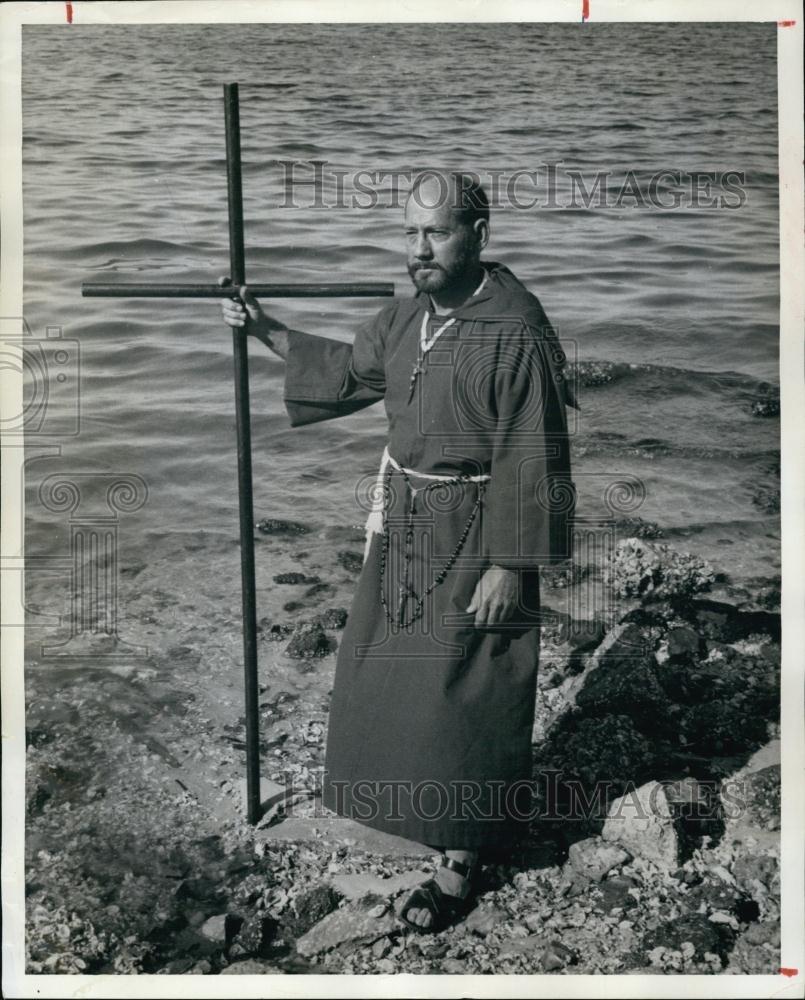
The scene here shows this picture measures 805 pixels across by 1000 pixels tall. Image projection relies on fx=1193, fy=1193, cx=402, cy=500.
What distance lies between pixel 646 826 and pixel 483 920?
1.69 ft

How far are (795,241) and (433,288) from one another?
3.69 ft

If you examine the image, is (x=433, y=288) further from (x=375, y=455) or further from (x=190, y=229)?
(x=190, y=229)

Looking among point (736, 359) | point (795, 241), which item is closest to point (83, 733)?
point (736, 359)

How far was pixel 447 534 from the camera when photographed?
311 centimetres

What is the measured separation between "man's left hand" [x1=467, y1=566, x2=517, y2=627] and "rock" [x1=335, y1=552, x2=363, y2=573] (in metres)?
0.71

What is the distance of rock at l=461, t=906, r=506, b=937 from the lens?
3.18 m

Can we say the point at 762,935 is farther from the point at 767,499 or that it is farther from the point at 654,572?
the point at 767,499

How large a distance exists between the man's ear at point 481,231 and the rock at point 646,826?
5.14 feet

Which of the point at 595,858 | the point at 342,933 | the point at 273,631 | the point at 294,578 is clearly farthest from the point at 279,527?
the point at 595,858

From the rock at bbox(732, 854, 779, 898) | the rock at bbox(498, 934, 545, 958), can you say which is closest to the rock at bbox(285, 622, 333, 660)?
the rock at bbox(498, 934, 545, 958)

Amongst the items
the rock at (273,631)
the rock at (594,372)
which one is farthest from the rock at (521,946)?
the rock at (594,372)

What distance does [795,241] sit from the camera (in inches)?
135

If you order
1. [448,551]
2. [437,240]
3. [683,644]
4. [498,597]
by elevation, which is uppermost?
[437,240]

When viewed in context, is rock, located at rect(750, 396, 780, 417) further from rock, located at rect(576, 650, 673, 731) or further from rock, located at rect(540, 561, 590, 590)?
rock, located at rect(576, 650, 673, 731)
